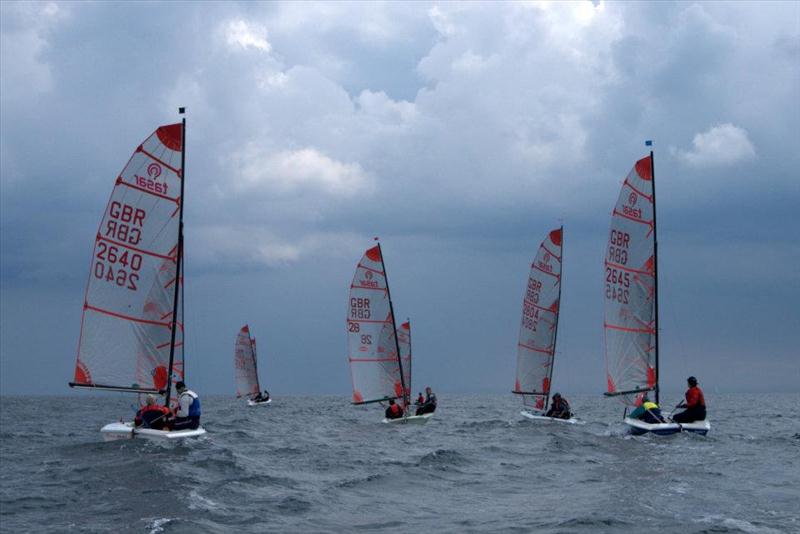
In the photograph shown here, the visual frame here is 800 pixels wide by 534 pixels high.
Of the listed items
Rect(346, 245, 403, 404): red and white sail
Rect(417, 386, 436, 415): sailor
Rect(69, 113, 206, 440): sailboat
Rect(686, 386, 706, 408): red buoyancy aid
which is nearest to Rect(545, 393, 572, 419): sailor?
Rect(417, 386, 436, 415): sailor

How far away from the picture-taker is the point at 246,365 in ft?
269

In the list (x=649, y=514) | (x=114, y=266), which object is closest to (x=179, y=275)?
(x=114, y=266)

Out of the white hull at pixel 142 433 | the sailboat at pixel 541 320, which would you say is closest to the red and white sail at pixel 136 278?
the white hull at pixel 142 433

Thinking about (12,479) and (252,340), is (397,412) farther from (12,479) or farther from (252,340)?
(252,340)

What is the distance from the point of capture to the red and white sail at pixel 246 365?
8144 cm

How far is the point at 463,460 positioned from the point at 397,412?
1517 cm

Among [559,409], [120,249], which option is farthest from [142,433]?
[559,409]

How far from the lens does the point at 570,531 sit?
13391mm

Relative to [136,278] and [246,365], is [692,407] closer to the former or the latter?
[136,278]

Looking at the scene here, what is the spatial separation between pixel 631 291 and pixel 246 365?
54862 mm

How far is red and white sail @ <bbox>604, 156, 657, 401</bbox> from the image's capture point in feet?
105

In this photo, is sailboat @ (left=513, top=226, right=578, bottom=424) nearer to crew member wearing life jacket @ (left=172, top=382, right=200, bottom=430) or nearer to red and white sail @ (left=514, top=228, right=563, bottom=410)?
red and white sail @ (left=514, top=228, right=563, bottom=410)

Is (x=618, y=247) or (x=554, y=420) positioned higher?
(x=618, y=247)

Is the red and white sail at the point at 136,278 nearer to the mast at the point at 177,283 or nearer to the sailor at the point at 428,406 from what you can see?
the mast at the point at 177,283
